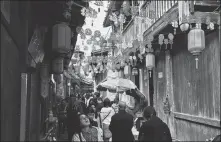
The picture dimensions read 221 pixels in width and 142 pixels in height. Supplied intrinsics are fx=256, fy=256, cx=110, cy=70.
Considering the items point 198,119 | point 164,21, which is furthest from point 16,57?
point 198,119

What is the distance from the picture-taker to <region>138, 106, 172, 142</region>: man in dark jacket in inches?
260

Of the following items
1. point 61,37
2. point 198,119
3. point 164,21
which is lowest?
point 198,119

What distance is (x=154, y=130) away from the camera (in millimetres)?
6625

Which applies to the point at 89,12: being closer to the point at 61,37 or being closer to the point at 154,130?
the point at 61,37

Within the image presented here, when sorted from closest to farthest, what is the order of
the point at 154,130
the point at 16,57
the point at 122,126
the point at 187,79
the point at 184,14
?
1. the point at 16,57
2. the point at 154,130
3. the point at 122,126
4. the point at 184,14
5. the point at 187,79

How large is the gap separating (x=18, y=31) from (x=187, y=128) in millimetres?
9088

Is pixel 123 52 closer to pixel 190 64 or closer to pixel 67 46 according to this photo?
pixel 190 64

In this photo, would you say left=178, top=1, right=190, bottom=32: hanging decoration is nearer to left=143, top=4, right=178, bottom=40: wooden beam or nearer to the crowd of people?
left=143, top=4, right=178, bottom=40: wooden beam

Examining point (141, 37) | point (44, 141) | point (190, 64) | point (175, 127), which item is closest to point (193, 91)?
point (190, 64)

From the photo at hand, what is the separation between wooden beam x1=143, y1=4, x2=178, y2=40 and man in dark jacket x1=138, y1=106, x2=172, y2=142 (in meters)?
4.38

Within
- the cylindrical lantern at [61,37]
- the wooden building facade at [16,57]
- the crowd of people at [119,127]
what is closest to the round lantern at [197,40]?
the crowd of people at [119,127]

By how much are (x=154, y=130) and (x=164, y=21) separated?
18.4ft

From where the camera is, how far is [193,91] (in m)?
10.9

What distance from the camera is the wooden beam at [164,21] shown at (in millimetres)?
9609
